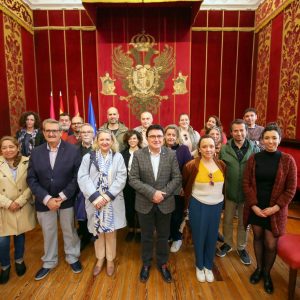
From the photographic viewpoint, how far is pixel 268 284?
2277mm

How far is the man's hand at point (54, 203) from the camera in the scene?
2303mm

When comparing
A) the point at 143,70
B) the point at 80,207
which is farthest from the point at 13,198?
the point at 143,70

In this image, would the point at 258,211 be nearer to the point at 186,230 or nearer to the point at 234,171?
the point at 234,171

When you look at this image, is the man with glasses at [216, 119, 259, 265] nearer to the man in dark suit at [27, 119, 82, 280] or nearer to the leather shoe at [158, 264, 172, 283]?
the leather shoe at [158, 264, 172, 283]

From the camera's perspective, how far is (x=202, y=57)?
5617mm

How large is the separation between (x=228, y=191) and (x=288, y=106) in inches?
99.0

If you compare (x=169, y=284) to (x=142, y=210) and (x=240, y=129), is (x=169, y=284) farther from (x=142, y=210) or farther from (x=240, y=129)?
(x=240, y=129)

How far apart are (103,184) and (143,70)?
11.3ft

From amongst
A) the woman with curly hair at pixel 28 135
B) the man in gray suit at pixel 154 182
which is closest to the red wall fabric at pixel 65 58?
the woman with curly hair at pixel 28 135

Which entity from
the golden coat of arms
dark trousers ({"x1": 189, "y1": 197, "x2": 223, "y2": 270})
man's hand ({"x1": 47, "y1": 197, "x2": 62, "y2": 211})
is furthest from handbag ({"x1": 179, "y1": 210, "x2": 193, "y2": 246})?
the golden coat of arms

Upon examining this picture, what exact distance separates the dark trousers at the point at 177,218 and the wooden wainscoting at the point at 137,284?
0.25 metres

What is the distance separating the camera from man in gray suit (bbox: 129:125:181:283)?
2314 millimetres

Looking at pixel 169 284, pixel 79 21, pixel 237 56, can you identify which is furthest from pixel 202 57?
pixel 169 284

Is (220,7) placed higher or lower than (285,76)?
higher
